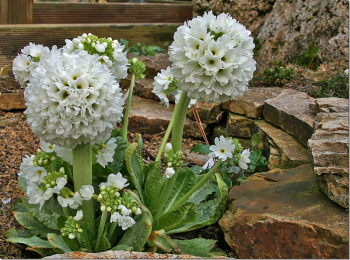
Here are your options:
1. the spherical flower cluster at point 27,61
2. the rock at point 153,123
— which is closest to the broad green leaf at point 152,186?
the spherical flower cluster at point 27,61

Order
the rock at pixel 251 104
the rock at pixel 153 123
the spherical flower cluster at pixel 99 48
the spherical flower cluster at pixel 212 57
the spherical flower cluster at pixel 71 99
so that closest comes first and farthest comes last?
1. the spherical flower cluster at pixel 71 99
2. the spherical flower cluster at pixel 212 57
3. the spherical flower cluster at pixel 99 48
4. the rock at pixel 251 104
5. the rock at pixel 153 123

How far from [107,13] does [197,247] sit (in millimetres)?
4131

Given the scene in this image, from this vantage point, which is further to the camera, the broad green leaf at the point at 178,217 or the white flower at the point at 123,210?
the broad green leaf at the point at 178,217

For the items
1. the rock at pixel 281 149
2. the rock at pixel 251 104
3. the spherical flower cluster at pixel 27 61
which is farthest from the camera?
the rock at pixel 251 104

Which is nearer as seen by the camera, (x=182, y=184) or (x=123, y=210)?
(x=123, y=210)

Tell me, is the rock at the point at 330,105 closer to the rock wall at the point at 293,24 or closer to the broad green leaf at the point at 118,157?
the rock wall at the point at 293,24

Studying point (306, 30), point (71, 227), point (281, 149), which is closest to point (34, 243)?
point (71, 227)

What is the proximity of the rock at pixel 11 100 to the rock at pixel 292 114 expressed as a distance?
2.51 m

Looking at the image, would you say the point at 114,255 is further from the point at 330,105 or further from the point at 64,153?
the point at 330,105

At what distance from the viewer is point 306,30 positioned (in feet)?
15.5

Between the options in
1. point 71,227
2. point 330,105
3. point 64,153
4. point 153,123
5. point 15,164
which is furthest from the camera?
point 153,123

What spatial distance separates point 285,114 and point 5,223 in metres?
2.30

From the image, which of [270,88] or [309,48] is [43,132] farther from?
[309,48]

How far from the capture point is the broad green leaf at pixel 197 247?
2075 mm
